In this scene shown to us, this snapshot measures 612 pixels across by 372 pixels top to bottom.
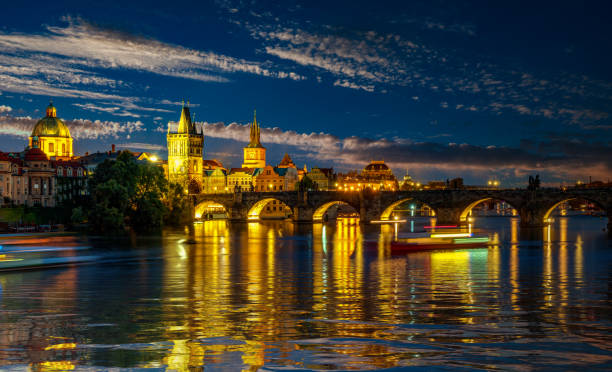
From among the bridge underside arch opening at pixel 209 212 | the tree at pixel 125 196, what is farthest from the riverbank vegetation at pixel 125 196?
the bridge underside arch opening at pixel 209 212

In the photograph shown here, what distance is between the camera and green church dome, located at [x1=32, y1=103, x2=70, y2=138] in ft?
564

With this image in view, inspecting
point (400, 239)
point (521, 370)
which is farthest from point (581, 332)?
point (400, 239)

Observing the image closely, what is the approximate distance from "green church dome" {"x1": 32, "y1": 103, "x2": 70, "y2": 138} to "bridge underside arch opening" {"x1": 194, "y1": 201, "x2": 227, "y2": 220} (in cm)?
5090

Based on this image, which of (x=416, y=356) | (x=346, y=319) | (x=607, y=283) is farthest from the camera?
(x=607, y=283)

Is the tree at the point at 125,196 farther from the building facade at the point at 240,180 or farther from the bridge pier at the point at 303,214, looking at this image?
the building facade at the point at 240,180

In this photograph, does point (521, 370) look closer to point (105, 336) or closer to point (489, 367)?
point (489, 367)

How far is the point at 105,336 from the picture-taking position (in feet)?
58.1

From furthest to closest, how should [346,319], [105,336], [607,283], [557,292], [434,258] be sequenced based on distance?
[434,258]
[607,283]
[557,292]
[346,319]
[105,336]

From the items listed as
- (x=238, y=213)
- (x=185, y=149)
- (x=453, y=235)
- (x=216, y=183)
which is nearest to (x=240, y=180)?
(x=216, y=183)

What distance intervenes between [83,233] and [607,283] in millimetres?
62203

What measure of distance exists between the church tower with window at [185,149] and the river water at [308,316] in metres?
146

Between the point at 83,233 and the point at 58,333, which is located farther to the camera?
the point at 83,233

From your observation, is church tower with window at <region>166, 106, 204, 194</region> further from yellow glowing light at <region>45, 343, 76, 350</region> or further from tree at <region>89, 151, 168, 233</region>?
yellow glowing light at <region>45, 343, 76, 350</region>

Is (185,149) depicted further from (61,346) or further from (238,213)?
(61,346)
